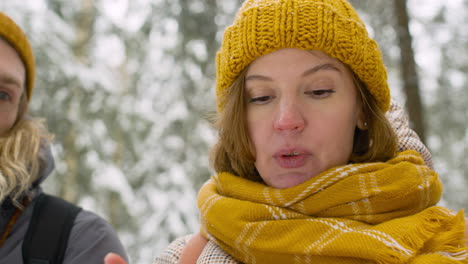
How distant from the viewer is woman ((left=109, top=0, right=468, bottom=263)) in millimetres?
1268

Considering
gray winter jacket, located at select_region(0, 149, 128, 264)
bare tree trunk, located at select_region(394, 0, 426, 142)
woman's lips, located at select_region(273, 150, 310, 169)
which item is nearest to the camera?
woman's lips, located at select_region(273, 150, 310, 169)

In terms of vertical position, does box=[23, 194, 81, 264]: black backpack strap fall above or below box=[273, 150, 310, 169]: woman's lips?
below

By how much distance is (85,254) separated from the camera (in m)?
1.68

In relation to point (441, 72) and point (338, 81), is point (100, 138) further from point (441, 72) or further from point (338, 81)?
point (441, 72)

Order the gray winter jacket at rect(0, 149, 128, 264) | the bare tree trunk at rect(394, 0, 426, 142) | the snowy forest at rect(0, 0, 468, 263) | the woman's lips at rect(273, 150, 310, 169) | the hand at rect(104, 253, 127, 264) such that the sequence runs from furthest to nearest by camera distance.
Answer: the snowy forest at rect(0, 0, 468, 263) → the bare tree trunk at rect(394, 0, 426, 142) → the gray winter jacket at rect(0, 149, 128, 264) → the woman's lips at rect(273, 150, 310, 169) → the hand at rect(104, 253, 127, 264)

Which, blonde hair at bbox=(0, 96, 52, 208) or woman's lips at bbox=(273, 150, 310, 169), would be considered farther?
blonde hair at bbox=(0, 96, 52, 208)

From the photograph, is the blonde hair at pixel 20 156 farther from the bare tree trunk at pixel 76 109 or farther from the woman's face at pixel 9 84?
the bare tree trunk at pixel 76 109

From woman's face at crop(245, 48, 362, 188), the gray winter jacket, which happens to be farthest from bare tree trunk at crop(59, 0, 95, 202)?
woman's face at crop(245, 48, 362, 188)

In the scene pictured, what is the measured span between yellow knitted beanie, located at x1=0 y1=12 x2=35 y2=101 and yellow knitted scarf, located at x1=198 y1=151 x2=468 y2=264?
4.15 ft

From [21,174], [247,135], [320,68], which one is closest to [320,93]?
[320,68]

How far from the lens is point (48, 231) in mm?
1685

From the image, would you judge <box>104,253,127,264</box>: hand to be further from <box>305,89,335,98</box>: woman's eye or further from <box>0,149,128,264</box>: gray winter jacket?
<box>305,89,335,98</box>: woman's eye

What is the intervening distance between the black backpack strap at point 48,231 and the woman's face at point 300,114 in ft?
3.13

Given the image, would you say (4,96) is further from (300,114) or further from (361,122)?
(361,122)
